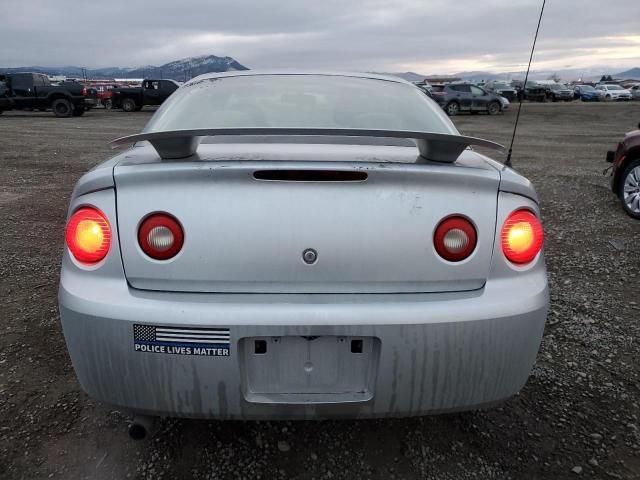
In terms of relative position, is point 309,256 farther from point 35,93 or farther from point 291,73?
point 35,93

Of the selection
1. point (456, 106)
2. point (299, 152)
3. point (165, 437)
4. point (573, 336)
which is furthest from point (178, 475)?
point (456, 106)

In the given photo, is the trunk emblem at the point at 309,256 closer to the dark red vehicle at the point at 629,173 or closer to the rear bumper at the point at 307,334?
the rear bumper at the point at 307,334

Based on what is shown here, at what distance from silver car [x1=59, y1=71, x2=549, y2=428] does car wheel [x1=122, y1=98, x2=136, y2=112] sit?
24488mm

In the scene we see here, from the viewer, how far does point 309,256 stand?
1569 millimetres

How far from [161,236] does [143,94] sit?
24.4m

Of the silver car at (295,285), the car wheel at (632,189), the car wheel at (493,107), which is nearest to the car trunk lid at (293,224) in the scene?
the silver car at (295,285)

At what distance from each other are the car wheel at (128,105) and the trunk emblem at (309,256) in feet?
81.5

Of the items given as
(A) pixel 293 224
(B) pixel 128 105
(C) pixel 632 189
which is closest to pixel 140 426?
(A) pixel 293 224

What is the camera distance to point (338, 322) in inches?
60.4

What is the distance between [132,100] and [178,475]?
24660mm

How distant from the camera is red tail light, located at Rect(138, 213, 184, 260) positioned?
1573 millimetres

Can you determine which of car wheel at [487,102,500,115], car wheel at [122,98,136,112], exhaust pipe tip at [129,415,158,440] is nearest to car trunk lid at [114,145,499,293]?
exhaust pipe tip at [129,415,158,440]

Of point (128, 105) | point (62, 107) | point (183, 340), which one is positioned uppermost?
point (183, 340)

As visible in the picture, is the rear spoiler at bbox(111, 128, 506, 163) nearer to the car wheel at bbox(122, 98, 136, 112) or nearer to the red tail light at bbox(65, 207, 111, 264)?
the red tail light at bbox(65, 207, 111, 264)
